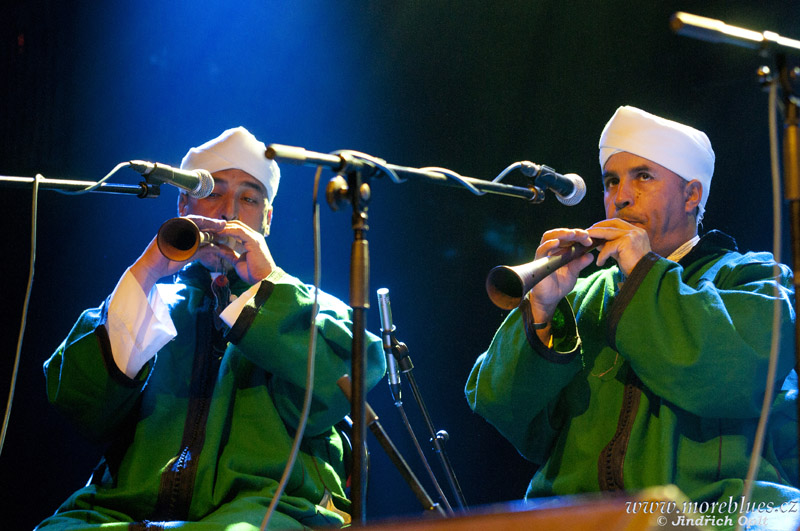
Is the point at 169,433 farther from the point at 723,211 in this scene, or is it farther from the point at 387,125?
the point at 723,211

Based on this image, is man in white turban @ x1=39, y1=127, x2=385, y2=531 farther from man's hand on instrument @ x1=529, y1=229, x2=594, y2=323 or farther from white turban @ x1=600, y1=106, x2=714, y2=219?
white turban @ x1=600, y1=106, x2=714, y2=219

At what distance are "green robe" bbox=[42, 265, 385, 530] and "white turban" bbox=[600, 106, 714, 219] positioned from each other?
109 centimetres

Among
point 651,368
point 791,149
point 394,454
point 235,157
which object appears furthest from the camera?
point 235,157

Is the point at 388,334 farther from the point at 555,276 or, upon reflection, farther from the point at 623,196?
the point at 623,196

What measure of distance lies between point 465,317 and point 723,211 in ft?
3.91

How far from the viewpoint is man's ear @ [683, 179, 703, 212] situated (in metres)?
2.80

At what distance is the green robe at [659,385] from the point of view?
7.13 ft

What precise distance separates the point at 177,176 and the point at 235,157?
33.5 inches

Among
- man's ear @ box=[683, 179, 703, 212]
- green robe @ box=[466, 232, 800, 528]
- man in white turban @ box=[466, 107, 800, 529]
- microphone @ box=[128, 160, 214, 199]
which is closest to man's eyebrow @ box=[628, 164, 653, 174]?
man in white turban @ box=[466, 107, 800, 529]

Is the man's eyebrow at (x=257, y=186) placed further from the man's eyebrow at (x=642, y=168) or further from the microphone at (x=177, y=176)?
the man's eyebrow at (x=642, y=168)

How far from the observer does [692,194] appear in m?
2.82

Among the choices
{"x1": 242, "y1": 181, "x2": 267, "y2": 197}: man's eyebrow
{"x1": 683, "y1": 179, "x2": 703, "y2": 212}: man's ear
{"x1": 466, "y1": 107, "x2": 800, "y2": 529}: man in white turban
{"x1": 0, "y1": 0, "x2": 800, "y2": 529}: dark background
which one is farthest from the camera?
{"x1": 0, "y1": 0, "x2": 800, "y2": 529}: dark background

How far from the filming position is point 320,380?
250cm

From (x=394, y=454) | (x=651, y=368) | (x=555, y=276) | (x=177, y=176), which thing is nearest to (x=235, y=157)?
(x=177, y=176)
